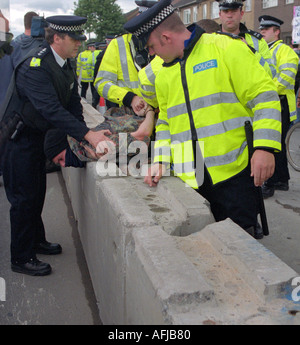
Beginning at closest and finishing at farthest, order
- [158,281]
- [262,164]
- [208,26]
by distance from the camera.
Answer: [158,281] < [262,164] < [208,26]

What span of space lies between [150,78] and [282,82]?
114 inches

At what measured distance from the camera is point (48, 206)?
18.9ft

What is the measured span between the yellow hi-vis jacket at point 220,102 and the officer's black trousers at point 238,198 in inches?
2.3

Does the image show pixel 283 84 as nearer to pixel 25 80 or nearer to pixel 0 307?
pixel 25 80

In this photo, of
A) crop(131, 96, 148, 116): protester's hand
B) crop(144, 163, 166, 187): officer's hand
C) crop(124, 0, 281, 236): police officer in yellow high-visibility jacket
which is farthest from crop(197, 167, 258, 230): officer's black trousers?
crop(131, 96, 148, 116): protester's hand

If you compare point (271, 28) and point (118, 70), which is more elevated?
point (271, 28)

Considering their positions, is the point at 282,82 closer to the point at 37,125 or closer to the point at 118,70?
the point at 118,70

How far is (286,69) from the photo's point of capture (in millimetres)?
5570

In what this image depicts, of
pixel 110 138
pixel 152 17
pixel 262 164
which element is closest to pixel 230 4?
pixel 110 138

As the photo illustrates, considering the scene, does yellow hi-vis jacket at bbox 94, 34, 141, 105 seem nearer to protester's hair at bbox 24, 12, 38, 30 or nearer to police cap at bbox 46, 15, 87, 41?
police cap at bbox 46, 15, 87, 41

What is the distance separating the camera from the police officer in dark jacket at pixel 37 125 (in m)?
3.28

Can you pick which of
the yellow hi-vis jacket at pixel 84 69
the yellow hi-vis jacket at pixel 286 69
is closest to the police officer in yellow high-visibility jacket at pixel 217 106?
the yellow hi-vis jacket at pixel 286 69

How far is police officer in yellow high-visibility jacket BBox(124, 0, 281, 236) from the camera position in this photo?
2.39 m

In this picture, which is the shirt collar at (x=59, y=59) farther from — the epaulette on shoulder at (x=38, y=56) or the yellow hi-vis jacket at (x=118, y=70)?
the yellow hi-vis jacket at (x=118, y=70)
